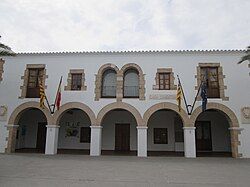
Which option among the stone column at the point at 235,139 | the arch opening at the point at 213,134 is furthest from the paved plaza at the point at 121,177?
the arch opening at the point at 213,134

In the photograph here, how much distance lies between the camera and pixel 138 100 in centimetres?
1304

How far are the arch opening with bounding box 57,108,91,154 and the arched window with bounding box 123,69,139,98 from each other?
4.48 metres

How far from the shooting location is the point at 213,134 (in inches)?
627

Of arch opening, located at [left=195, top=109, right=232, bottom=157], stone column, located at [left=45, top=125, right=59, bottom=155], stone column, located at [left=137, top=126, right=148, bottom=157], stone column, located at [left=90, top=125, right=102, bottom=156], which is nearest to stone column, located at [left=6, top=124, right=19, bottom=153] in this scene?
stone column, located at [left=45, top=125, right=59, bottom=155]

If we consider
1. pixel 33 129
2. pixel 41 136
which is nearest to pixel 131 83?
pixel 41 136

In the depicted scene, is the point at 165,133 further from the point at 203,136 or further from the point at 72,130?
the point at 72,130

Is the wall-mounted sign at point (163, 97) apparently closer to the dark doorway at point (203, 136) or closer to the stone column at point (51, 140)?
the dark doorway at point (203, 136)

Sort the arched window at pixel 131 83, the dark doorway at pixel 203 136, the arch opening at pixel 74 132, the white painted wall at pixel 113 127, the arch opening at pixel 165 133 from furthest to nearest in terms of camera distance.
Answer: the arch opening at pixel 74 132
the white painted wall at pixel 113 127
the dark doorway at pixel 203 136
the arch opening at pixel 165 133
the arched window at pixel 131 83

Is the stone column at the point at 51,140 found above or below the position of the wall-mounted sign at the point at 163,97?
below

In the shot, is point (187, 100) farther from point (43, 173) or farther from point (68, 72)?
point (43, 173)

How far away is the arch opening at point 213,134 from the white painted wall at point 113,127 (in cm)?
461

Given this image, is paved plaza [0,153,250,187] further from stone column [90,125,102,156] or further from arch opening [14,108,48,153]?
arch opening [14,108,48,153]

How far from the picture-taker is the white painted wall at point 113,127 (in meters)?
16.0

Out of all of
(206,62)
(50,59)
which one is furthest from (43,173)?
(206,62)
